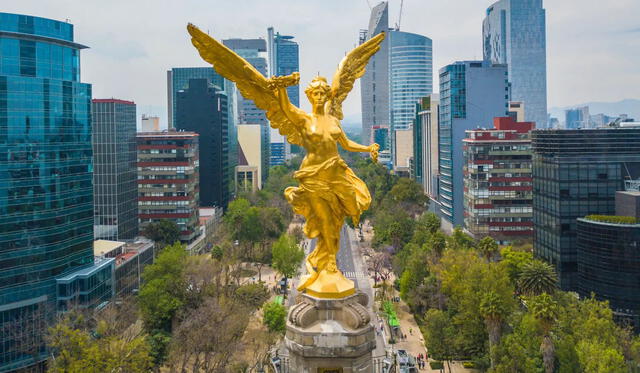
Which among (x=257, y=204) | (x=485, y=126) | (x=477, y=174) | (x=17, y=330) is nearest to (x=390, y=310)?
(x=477, y=174)

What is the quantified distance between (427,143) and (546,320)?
94.7 metres

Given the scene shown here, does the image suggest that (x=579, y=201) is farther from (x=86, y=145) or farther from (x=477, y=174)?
(x=86, y=145)

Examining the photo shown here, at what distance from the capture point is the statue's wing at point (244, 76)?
20.2 meters

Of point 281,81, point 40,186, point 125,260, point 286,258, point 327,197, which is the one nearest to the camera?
point 281,81

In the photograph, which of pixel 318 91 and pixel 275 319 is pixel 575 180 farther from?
pixel 318 91

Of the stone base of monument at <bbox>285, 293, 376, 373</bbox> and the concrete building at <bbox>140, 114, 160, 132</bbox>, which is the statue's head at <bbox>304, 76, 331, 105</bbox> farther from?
the concrete building at <bbox>140, 114, 160, 132</bbox>

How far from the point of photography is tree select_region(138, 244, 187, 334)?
→ 5262 centimetres

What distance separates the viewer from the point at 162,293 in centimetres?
5434

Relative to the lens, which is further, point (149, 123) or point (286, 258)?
point (149, 123)

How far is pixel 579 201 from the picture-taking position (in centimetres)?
6066

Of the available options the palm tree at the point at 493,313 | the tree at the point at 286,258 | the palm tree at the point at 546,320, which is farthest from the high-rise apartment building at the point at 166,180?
the palm tree at the point at 546,320

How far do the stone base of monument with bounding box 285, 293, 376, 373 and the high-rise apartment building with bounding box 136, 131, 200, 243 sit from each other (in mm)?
68915

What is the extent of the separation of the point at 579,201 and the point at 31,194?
177 feet

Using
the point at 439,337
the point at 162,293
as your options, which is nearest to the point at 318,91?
the point at 439,337
